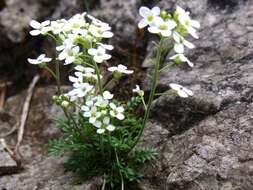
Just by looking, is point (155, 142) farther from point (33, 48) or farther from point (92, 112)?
point (33, 48)

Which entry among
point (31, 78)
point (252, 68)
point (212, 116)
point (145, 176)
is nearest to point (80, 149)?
point (145, 176)

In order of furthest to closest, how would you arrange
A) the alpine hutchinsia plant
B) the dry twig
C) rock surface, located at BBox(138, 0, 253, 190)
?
the dry twig < rock surface, located at BBox(138, 0, 253, 190) < the alpine hutchinsia plant

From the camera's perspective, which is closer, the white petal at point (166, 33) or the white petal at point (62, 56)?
the white petal at point (166, 33)

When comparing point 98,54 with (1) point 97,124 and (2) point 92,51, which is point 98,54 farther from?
(1) point 97,124

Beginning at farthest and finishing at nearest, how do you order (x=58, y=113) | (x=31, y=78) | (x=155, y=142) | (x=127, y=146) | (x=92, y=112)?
(x=31, y=78), (x=58, y=113), (x=155, y=142), (x=127, y=146), (x=92, y=112)

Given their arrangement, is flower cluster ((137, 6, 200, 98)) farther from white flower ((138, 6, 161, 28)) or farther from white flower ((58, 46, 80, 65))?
white flower ((58, 46, 80, 65))

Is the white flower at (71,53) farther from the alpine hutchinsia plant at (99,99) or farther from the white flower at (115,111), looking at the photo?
the white flower at (115,111)

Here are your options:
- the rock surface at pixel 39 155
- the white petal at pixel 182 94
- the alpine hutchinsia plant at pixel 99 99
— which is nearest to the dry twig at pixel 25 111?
the rock surface at pixel 39 155

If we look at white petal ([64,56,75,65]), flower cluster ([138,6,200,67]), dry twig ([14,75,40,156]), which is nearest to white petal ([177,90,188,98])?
flower cluster ([138,6,200,67])
